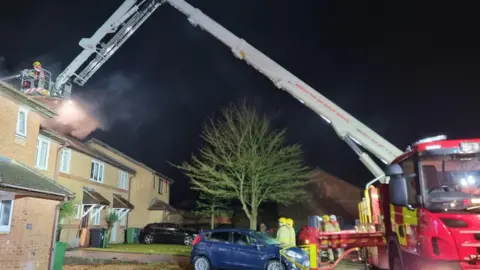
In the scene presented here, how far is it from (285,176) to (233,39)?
1191cm

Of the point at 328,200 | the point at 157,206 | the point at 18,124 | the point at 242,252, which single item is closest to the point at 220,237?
the point at 242,252

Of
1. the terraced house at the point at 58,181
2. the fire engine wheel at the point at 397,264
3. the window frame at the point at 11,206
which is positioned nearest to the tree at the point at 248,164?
the terraced house at the point at 58,181

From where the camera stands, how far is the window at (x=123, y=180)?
27.7 m

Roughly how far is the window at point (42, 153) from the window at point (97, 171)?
530 centimetres

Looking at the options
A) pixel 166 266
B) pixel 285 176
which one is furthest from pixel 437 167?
pixel 285 176

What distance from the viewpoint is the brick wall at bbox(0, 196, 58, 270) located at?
10.7 m

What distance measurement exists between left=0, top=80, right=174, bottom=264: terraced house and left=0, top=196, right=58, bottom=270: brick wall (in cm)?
3

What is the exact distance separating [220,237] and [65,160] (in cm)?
1192

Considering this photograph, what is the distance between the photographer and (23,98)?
1234 centimetres

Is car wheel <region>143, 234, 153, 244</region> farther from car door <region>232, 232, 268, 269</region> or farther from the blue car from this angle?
car door <region>232, 232, 268, 269</region>

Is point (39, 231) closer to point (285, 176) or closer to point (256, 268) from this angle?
point (256, 268)

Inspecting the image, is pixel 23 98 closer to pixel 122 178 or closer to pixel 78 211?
pixel 78 211

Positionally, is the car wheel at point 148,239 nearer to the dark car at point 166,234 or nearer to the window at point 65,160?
the dark car at point 166,234

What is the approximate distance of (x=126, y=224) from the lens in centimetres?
2767
